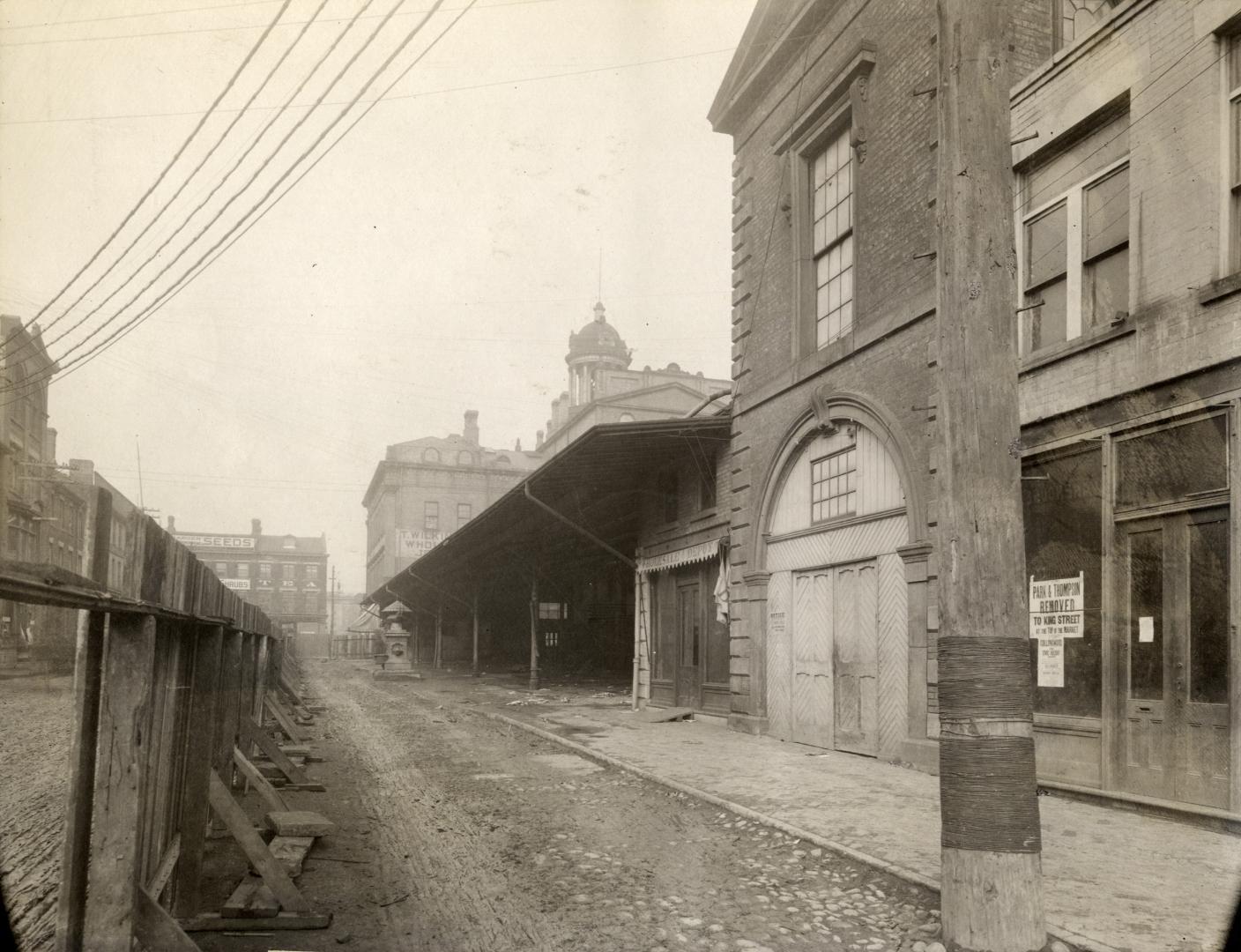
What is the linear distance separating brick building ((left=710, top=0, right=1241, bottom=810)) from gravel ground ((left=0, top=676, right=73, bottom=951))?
5.83m

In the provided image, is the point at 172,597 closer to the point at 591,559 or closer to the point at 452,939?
the point at 452,939

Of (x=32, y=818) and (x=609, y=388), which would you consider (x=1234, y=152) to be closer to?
(x=32, y=818)

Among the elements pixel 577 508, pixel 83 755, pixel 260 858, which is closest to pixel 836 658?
pixel 260 858

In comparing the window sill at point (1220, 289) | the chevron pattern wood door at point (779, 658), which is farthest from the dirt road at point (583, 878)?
the window sill at point (1220, 289)

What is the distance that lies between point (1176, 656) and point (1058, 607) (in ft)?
4.09

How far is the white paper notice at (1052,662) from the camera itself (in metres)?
8.16

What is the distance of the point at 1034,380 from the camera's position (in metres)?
8.54

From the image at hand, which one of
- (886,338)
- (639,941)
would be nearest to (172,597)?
(639,941)

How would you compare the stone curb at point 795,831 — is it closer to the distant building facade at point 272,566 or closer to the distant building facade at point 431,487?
the distant building facade at point 431,487

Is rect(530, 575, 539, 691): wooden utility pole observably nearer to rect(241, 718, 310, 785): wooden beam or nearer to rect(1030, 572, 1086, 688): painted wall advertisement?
rect(241, 718, 310, 785): wooden beam

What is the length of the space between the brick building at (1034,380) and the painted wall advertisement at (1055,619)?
4 cm

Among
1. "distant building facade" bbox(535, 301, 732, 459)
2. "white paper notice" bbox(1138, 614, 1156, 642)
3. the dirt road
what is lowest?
the dirt road

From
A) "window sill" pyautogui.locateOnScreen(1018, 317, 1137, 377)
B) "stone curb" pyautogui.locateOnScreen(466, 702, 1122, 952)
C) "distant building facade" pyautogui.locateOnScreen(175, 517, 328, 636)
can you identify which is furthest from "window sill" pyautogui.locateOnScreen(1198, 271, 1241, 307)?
"distant building facade" pyautogui.locateOnScreen(175, 517, 328, 636)

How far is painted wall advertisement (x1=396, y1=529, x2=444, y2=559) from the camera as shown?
63812mm
